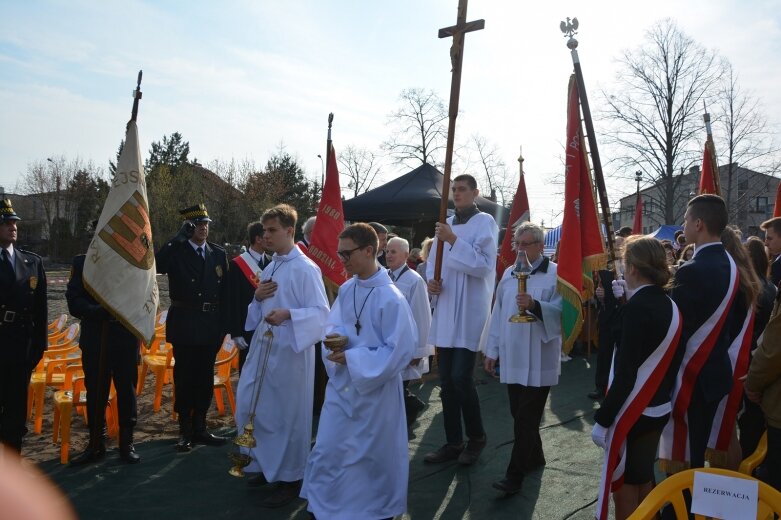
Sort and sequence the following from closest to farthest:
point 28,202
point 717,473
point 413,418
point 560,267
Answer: point 717,473 → point 560,267 → point 413,418 → point 28,202

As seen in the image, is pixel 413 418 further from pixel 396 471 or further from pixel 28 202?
pixel 28 202

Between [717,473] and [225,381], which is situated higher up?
[717,473]

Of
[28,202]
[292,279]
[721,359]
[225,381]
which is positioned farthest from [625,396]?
[28,202]

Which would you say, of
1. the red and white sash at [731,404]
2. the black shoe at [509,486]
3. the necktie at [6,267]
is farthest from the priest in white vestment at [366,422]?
the necktie at [6,267]

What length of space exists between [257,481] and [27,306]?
2.46 metres

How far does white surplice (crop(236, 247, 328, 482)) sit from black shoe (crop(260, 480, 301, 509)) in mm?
59

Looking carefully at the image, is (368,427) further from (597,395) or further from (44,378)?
(597,395)

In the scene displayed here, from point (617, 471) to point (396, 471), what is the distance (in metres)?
1.31

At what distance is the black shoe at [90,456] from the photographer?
5.42 m

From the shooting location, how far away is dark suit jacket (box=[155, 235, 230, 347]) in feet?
19.6

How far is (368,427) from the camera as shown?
12.6 ft

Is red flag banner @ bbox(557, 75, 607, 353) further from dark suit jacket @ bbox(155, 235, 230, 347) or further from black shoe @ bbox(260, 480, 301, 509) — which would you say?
dark suit jacket @ bbox(155, 235, 230, 347)

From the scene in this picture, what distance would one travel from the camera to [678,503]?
2.40m

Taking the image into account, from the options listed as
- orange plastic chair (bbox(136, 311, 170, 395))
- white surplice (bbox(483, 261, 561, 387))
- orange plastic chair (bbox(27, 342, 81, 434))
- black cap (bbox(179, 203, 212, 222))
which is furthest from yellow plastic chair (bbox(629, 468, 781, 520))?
orange plastic chair (bbox(136, 311, 170, 395))
